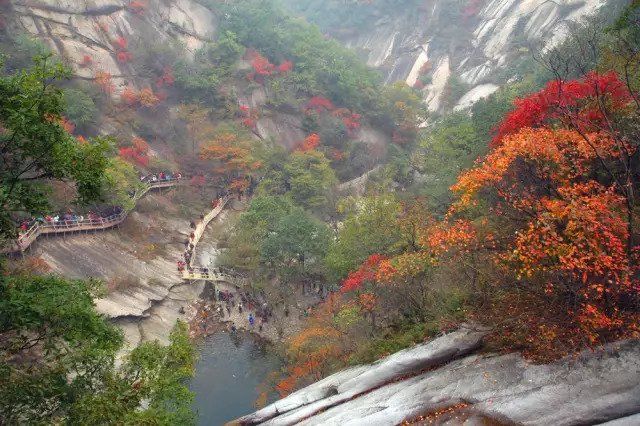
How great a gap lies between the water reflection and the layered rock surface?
10.2 meters

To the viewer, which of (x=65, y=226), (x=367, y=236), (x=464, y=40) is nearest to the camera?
(x=367, y=236)

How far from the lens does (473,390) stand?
9969 millimetres

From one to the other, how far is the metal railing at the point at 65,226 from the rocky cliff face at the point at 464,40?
1868 inches

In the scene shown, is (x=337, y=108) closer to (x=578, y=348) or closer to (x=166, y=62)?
(x=166, y=62)

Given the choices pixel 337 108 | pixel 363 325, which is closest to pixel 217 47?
pixel 337 108

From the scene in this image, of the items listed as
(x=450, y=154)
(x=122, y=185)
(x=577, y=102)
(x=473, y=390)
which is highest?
(x=122, y=185)

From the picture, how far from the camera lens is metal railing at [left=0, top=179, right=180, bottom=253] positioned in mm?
24797

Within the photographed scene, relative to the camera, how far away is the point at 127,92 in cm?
4178

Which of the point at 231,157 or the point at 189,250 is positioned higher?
the point at 231,157

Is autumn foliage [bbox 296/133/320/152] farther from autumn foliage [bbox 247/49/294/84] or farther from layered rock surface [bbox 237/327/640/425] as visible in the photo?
layered rock surface [bbox 237/327/640/425]

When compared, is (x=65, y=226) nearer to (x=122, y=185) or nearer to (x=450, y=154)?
(x=122, y=185)

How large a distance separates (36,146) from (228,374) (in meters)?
21.4

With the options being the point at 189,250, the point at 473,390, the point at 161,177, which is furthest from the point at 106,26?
the point at 473,390

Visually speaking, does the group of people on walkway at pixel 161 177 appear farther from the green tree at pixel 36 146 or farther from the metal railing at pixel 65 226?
the green tree at pixel 36 146
